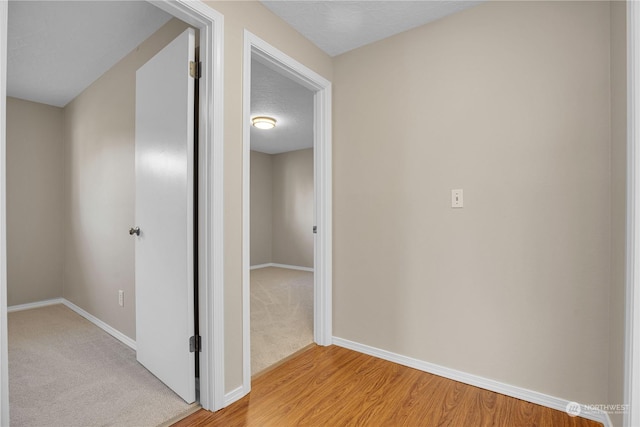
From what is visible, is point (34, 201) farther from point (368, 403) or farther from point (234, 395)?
point (368, 403)

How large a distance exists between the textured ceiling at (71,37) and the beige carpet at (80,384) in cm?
238

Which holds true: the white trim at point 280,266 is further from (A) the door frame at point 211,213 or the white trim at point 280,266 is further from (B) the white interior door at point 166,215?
(A) the door frame at point 211,213

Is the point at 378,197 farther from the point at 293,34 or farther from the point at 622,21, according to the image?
the point at 622,21

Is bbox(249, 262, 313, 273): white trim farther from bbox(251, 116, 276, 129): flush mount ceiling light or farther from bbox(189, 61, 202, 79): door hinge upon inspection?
bbox(189, 61, 202, 79): door hinge

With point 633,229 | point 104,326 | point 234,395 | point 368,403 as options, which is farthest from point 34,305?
point 633,229

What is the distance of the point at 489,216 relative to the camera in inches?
73.6

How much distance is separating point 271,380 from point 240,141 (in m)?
1.52

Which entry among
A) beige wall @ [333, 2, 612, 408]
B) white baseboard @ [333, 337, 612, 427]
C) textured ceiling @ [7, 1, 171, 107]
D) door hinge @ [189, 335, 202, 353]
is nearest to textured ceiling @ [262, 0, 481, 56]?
beige wall @ [333, 2, 612, 408]

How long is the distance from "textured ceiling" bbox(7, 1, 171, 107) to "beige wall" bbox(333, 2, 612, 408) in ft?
5.22

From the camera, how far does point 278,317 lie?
125 inches

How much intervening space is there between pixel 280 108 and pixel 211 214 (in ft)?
8.62

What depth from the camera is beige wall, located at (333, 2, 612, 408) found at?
1.60 m

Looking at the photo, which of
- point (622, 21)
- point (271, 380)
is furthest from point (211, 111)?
point (622, 21)

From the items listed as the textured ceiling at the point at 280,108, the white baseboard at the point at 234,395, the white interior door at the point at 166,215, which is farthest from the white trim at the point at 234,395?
the textured ceiling at the point at 280,108
